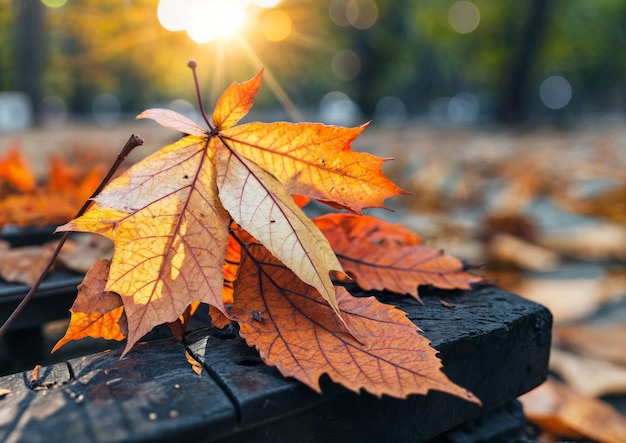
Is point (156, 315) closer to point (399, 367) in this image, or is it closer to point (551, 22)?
point (399, 367)

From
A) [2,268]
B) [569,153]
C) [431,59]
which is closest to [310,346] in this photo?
[2,268]

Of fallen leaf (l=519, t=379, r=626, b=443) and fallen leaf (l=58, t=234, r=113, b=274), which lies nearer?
fallen leaf (l=58, t=234, r=113, b=274)

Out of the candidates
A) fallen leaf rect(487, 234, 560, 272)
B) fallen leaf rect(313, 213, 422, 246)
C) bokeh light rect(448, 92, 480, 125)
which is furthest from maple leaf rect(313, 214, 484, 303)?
bokeh light rect(448, 92, 480, 125)

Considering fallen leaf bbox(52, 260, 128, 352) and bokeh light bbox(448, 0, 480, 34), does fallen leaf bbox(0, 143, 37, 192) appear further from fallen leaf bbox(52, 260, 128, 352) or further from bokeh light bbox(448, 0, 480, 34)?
bokeh light bbox(448, 0, 480, 34)

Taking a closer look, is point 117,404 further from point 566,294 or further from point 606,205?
point 606,205

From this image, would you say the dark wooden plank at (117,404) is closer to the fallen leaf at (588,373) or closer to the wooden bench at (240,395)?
the wooden bench at (240,395)

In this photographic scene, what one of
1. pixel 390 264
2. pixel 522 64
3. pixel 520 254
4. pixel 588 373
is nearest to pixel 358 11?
pixel 522 64

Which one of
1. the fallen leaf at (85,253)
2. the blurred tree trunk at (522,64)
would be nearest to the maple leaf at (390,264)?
the fallen leaf at (85,253)
